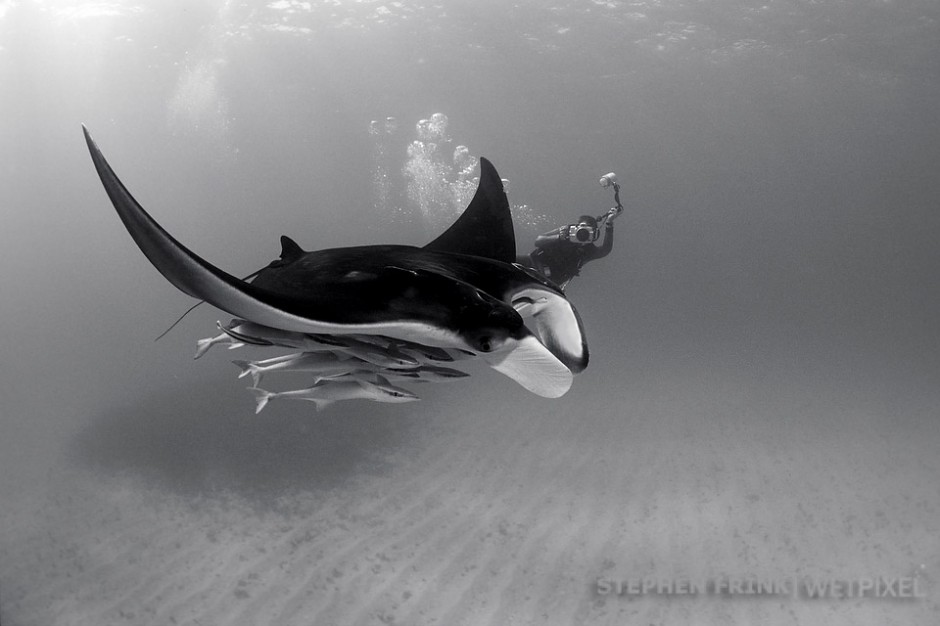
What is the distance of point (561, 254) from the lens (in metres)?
9.36

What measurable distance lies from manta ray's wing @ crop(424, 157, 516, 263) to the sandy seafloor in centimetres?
448

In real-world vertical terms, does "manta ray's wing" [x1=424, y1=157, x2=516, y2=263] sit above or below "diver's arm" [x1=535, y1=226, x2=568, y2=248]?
above

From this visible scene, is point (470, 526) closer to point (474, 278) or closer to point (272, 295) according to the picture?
point (474, 278)

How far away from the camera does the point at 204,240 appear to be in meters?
74.6

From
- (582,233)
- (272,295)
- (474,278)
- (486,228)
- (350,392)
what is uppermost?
(272,295)

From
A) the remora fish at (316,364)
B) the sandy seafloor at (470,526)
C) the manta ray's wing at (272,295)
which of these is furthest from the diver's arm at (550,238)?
the manta ray's wing at (272,295)

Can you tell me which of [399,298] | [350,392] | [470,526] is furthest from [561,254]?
[399,298]

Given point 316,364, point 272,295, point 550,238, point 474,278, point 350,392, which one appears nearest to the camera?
point 272,295

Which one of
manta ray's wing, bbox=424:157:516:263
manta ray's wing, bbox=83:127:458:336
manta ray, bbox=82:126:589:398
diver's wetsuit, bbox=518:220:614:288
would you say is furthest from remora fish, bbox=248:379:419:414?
diver's wetsuit, bbox=518:220:614:288

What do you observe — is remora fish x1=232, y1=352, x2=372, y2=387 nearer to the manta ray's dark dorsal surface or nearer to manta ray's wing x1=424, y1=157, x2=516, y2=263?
the manta ray's dark dorsal surface

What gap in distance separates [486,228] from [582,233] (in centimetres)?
609

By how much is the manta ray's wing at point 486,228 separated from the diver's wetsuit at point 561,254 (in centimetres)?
609

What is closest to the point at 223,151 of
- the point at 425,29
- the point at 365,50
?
the point at 365,50

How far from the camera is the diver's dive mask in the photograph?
29.2 ft
